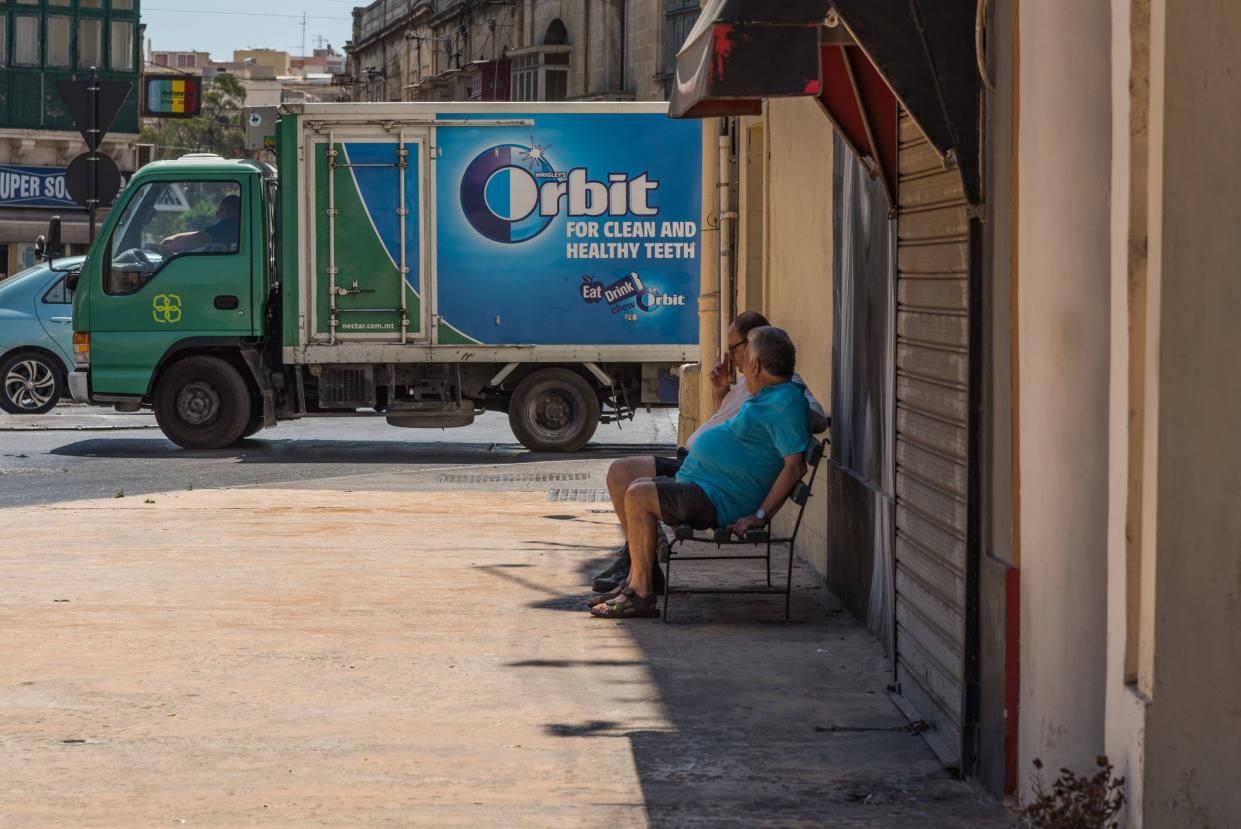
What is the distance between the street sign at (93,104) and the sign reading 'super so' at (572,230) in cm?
498

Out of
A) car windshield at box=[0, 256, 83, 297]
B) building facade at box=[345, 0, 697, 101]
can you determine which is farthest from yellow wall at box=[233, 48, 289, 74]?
car windshield at box=[0, 256, 83, 297]

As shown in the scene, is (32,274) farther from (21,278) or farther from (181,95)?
(181,95)

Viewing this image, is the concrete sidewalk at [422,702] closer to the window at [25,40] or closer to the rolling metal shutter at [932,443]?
the rolling metal shutter at [932,443]

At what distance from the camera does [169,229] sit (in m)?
17.3

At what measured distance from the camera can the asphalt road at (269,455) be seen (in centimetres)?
1480

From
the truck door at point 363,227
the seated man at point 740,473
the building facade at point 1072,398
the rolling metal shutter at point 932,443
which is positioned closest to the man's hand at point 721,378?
the seated man at point 740,473

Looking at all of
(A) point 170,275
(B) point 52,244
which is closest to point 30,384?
(B) point 52,244

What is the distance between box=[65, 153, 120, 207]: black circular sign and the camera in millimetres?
19844

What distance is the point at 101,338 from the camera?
17.4 meters

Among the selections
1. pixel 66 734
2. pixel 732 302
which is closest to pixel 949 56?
pixel 66 734

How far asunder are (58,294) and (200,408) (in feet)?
15.3

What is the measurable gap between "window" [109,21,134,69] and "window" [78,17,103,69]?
32 centimetres

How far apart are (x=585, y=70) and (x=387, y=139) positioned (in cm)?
2429

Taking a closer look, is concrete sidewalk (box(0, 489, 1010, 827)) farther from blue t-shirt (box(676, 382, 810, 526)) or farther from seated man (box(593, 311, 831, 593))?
blue t-shirt (box(676, 382, 810, 526))
